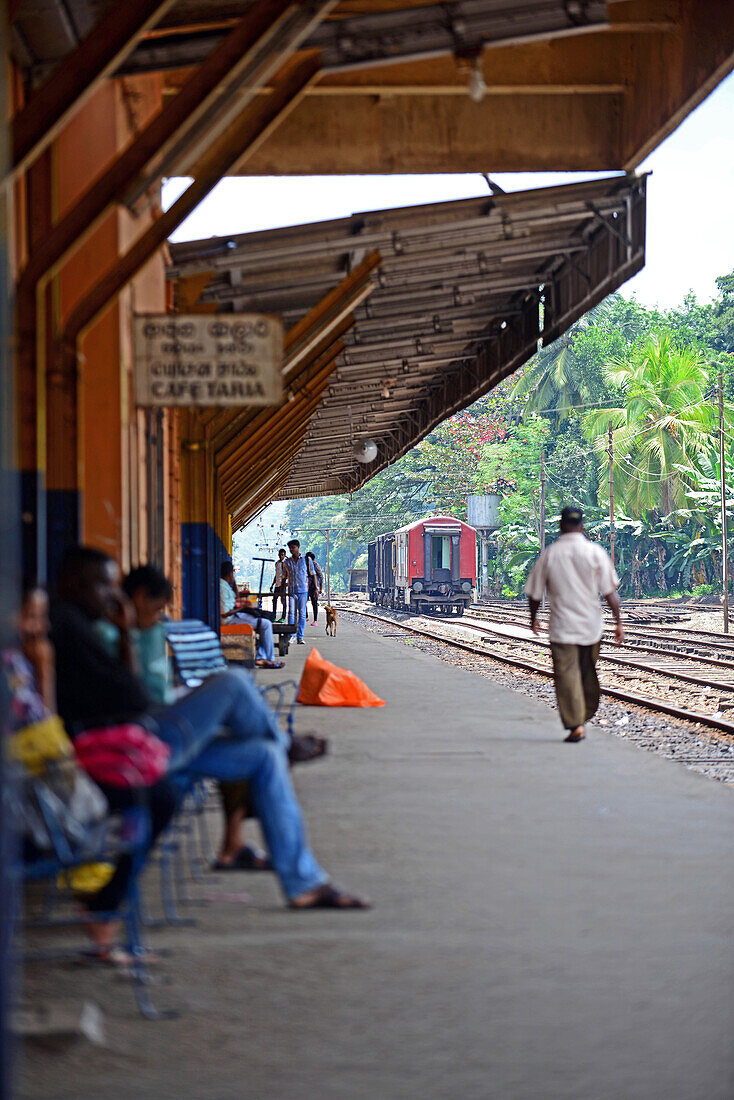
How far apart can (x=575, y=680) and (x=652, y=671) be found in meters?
9.35

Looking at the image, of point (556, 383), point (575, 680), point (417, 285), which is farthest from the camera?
point (556, 383)

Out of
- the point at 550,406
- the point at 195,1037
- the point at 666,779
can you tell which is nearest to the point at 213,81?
the point at 195,1037

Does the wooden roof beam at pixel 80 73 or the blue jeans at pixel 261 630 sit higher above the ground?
the wooden roof beam at pixel 80 73

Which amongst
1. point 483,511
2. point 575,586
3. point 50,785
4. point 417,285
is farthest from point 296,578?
point 483,511

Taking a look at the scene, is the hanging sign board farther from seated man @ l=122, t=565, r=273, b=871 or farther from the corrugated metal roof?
seated man @ l=122, t=565, r=273, b=871

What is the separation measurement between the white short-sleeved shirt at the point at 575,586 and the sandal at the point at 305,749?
4830 millimetres

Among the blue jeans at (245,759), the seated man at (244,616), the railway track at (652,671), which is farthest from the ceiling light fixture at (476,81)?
the seated man at (244,616)

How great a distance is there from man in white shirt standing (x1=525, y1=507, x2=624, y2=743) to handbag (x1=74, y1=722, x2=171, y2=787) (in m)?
6.10

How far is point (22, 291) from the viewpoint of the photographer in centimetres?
638

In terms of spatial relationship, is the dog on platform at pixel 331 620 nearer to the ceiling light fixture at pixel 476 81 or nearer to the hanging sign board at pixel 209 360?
the hanging sign board at pixel 209 360

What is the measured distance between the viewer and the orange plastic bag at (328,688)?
12664 mm

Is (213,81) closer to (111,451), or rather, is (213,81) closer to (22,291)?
(22,291)

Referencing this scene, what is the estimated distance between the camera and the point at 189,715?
4879 mm

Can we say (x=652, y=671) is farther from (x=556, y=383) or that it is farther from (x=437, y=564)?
(x=556, y=383)
